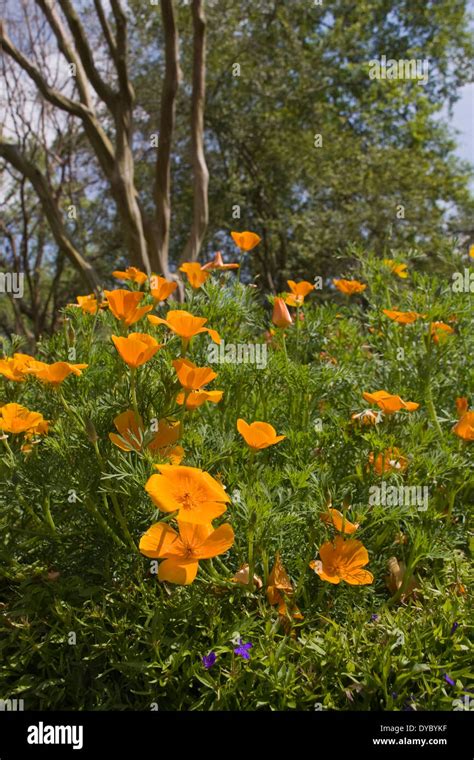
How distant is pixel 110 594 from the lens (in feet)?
5.42

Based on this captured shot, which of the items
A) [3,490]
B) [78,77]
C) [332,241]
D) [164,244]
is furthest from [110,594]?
[332,241]

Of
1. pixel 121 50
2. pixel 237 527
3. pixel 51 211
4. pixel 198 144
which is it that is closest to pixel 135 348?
pixel 237 527

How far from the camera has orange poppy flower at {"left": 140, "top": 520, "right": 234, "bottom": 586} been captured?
4.41 ft

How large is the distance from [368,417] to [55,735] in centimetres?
115

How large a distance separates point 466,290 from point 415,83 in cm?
1337

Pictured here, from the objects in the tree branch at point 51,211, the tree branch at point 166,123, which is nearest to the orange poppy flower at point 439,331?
the tree branch at point 166,123

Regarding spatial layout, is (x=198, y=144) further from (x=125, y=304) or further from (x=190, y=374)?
(x=190, y=374)

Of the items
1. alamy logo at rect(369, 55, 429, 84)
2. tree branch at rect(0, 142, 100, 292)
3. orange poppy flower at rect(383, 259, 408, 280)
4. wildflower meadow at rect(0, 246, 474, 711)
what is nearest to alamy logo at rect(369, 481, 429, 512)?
wildflower meadow at rect(0, 246, 474, 711)

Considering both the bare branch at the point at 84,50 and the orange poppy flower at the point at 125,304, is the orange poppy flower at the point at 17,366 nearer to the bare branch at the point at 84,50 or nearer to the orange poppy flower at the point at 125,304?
the orange poppy flower at the point at 125,304

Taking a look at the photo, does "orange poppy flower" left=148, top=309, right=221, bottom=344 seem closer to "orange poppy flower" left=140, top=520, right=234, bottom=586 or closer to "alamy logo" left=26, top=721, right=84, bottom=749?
"orange poppy flower" left=140, top=520, right=234, bottom=586

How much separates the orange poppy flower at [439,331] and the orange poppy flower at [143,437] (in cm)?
104

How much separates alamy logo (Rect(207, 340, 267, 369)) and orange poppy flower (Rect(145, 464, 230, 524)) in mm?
773

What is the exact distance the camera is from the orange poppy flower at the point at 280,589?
1.66 metres

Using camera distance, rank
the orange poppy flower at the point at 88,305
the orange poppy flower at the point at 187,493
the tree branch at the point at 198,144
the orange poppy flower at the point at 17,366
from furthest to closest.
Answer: the tree branch at the point at 198,144
the orange poppy flower at the point at 88,305
the orange poppy flower at the point at 17,366
the orange poppy flower at the point at 187,493
